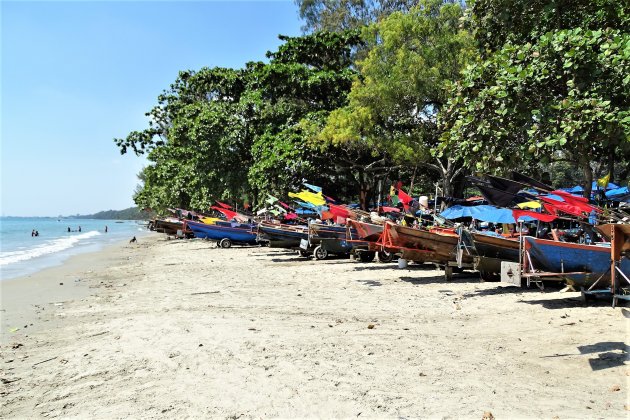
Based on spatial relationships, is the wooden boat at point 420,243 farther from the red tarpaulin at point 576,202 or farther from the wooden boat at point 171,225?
the wooden boat at point 171,225

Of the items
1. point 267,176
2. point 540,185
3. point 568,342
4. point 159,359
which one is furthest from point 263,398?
point 267,176

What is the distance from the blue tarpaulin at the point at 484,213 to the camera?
55.8ft

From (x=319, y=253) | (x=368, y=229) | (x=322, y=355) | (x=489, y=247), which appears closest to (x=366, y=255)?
(x=319, y=253)

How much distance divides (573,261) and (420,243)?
159 inches

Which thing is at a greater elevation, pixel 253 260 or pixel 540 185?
pixel 540 185

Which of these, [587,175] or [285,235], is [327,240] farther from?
[587,175]

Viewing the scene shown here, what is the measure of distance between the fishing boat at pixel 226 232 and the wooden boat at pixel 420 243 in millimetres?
15705

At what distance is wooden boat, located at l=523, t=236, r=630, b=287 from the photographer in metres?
8.54

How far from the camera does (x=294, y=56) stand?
30.0m

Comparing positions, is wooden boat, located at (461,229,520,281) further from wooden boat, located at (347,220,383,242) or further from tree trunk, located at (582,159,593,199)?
wooden boat, located at (347,220,383,242)

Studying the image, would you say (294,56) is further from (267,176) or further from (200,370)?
(200,370)

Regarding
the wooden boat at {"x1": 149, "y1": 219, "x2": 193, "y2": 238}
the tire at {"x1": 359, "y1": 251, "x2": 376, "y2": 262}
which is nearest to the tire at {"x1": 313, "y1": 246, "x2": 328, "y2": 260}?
the tire at {"x1": 359, "y1": 251, "x2": 376, "y2": 262}

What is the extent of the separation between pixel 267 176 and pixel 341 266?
1169 centimetres

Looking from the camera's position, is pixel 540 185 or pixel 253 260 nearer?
pixel 540 185
